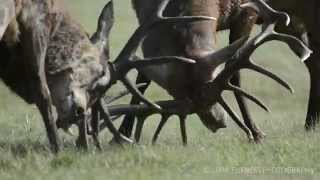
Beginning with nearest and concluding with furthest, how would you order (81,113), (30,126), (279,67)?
1. (81,113)
2. (30,126)
3. (279,67)

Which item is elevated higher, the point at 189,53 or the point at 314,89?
the point at 189,53

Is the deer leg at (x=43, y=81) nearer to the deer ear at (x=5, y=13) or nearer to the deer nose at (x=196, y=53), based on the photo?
the deer ear at (x=5, y=13)

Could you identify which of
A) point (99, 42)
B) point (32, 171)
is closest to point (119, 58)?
point (99, 42)

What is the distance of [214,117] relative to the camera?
11242mm

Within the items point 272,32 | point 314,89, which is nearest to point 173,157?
point 272,32

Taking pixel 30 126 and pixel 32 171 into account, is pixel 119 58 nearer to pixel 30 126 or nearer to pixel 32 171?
pixel 32 171

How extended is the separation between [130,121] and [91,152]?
2257mm

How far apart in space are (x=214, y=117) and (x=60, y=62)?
197 cm

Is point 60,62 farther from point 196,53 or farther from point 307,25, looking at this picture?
point 307,25

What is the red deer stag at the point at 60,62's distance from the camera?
10102 millimetres

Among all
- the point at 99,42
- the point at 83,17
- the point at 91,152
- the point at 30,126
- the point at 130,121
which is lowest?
the point at 83,17

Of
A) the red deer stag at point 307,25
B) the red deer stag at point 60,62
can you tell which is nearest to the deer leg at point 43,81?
the red deer stag at point 60,62

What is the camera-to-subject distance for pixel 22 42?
10109 millimetres

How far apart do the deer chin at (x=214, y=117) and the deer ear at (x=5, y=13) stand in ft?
8.73
